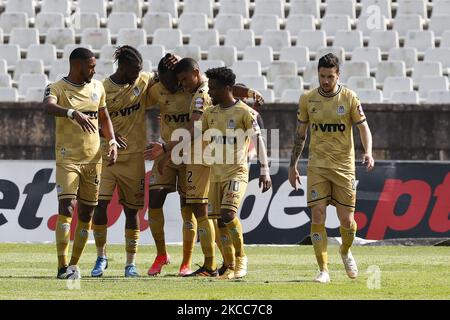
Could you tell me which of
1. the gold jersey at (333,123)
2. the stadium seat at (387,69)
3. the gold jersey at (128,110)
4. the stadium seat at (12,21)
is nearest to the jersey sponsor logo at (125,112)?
the gold jersey at (128,110)

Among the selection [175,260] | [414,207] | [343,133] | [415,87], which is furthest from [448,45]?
[343,133]

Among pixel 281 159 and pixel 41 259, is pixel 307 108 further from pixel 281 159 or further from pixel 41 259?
pixel 281 159

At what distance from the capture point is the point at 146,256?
15453 mm

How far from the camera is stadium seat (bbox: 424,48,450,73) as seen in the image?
877 inches

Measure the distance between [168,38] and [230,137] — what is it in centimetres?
1097

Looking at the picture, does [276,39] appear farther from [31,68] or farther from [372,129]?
[31,68]

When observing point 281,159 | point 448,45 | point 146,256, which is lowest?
point 146,256

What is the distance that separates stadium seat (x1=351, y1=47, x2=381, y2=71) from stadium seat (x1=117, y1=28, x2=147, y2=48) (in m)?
3.71

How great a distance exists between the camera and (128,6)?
23719 millimetres

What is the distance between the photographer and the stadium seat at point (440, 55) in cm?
2227

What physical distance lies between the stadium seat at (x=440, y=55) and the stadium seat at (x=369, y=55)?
0.88m
